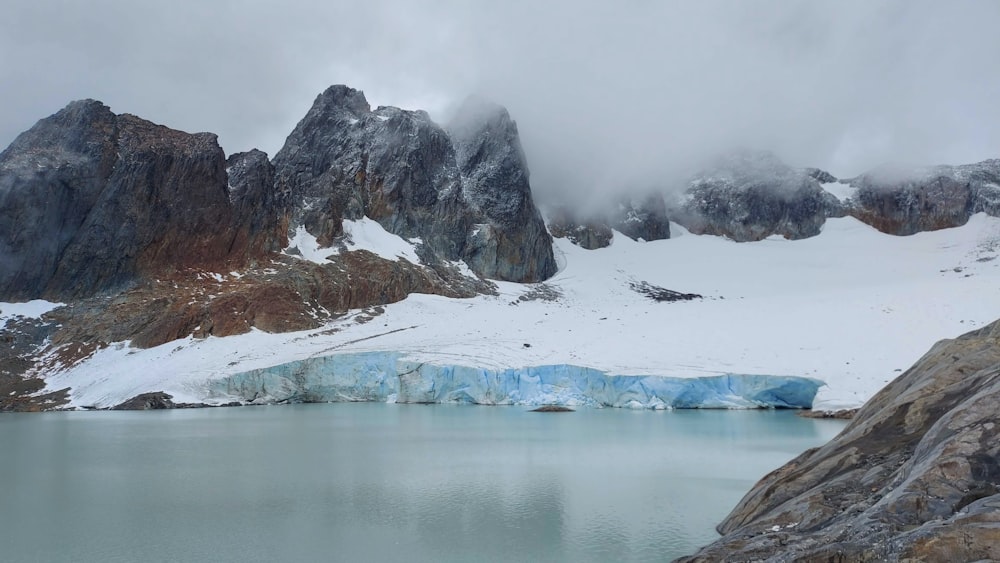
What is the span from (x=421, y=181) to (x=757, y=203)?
46348mm

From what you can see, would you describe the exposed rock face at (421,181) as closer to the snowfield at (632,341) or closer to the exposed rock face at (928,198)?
the snowfield at (632,341)

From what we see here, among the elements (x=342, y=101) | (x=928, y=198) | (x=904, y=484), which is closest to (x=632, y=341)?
(x=904, y=484)

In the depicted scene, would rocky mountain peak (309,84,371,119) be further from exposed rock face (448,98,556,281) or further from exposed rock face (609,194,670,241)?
exposed rock face (609,194,670,241)

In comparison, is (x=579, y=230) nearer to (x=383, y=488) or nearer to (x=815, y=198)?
(x=815, y=198)

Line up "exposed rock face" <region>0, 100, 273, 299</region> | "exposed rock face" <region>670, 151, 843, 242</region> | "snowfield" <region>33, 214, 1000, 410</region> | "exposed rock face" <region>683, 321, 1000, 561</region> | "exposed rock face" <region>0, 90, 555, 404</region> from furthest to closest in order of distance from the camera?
"exposed rock face" <region>670, 151, 843, 242</region> < "exposed rock face" <region>0, 100, 273, 299</region> < "exposed rock face" <region>0, 90, 555, 404</region> < "snowfield" <region>33, 214, 1000, 410</region> < "exposed rock face" <region>683, 321, 1000, 561</region>

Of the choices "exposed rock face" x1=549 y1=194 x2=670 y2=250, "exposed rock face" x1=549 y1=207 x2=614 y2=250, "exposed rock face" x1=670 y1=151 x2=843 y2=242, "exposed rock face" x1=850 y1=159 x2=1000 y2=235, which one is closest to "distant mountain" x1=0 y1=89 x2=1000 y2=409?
"exposed rock face" x1=850 y1=159 x2=1000 y2=235

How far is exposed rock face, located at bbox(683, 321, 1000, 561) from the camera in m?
4.98

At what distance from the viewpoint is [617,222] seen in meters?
88.5

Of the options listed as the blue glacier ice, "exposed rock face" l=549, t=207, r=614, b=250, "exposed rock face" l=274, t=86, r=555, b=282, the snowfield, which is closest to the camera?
the snowfield

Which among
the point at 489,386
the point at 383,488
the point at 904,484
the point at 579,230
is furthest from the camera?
the point at 579,230

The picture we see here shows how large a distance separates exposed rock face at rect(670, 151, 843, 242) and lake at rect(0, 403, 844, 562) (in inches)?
2709

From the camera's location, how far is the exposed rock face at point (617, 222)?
83.2 m

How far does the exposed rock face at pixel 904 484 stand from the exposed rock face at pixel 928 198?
85.7m

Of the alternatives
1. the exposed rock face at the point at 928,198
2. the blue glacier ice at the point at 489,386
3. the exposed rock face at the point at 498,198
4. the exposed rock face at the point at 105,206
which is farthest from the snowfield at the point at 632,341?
the exposed rock face at the point at 928,198
